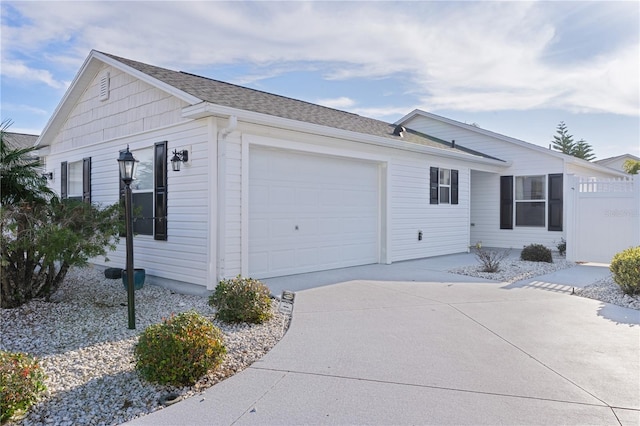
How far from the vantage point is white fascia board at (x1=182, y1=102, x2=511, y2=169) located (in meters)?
6.50

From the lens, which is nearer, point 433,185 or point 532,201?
point 433,185

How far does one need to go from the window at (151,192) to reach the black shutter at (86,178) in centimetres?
159

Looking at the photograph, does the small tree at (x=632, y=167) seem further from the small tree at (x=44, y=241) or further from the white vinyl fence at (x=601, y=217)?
the small tree at (x=44, y=241)

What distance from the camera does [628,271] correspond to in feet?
21.2

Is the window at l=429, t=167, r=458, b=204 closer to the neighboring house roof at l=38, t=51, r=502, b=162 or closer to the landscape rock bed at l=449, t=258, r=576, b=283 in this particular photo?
the landscape rock bed at l=449, t=258, r=576, b=283

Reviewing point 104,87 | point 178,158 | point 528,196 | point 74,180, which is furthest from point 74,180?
point 528,196

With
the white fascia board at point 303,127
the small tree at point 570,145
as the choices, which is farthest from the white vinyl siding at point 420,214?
the small tree at point 570,145

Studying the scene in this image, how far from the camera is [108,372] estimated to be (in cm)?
364

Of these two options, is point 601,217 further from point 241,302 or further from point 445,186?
point 241,302

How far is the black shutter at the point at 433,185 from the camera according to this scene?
11352 millimetres

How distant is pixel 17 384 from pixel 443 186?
35.4 ft

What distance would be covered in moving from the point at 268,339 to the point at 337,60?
838cm

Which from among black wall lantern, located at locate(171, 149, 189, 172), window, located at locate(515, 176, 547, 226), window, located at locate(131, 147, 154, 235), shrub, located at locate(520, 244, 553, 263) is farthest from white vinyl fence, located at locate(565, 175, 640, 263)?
window, located at locate(131, 147, 154, 235)

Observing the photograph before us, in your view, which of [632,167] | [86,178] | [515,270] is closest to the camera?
[515,270]
